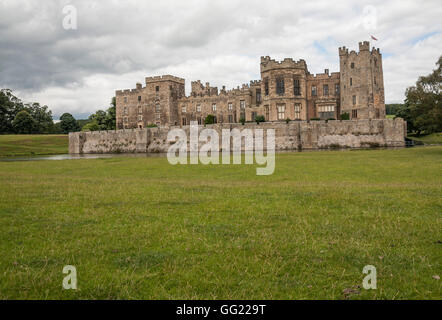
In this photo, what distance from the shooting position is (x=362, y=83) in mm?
60188

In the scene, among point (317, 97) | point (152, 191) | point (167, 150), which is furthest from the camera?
point (317, 97)

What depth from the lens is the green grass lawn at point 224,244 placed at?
550cm

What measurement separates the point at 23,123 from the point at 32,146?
3681cm

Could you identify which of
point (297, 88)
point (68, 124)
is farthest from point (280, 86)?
point (68, 124)

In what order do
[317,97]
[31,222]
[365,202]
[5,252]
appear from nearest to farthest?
1. [5,252]
2. [31,222]
3. [365,202]
4. [317,97]

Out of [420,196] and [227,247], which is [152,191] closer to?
[227,247]

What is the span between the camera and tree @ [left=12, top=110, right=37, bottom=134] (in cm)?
10412

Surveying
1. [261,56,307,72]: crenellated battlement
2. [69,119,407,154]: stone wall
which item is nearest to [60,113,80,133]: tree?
[69,119,407,154]: stone wall

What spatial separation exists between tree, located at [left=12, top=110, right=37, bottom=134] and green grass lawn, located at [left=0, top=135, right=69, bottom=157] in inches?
939

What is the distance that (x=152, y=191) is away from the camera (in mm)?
14844

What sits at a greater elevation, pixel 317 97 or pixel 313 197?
pixel 317 97

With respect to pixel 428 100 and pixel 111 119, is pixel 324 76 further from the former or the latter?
pixel 111 119
